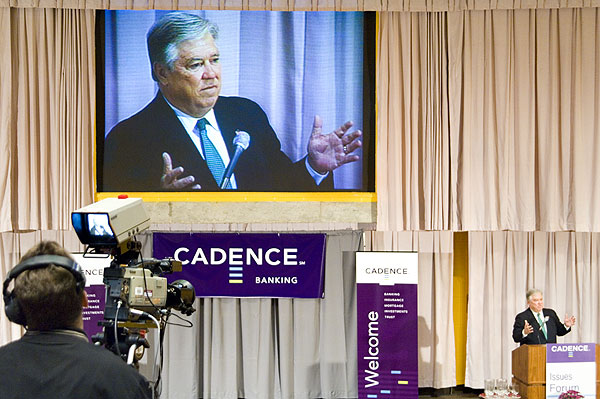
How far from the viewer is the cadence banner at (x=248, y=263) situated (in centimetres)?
805

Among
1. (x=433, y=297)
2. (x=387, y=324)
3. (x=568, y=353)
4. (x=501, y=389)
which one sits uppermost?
(x=433, y=297)

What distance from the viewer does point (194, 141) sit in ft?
27.0

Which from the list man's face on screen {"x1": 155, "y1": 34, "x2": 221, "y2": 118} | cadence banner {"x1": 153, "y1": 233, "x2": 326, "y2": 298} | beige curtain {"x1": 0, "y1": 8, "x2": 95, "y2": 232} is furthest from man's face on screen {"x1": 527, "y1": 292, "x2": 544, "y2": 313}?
beige curtain {"x1": 0, "y1": 8, "x2": 95, "y2": 232}

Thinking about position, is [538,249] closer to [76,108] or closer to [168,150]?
[168,150]

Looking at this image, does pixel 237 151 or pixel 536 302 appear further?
pixel 237 151

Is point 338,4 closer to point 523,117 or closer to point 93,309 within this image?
point 523,117

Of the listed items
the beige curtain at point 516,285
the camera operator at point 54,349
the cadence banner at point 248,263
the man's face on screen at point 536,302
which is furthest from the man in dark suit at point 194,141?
the camera operator at point 54,349

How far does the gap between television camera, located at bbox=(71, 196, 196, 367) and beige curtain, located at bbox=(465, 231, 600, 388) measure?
5.27m

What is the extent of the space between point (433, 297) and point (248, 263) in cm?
211

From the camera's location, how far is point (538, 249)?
8.51 meters

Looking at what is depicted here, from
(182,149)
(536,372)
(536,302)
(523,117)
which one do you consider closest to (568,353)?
(536,372)

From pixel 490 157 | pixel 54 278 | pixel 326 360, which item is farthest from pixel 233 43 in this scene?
pixel 54 278

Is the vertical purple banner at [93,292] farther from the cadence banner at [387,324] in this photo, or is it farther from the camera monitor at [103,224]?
the camera monitor at [103,224]

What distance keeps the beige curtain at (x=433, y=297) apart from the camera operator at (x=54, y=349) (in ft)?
21.6
